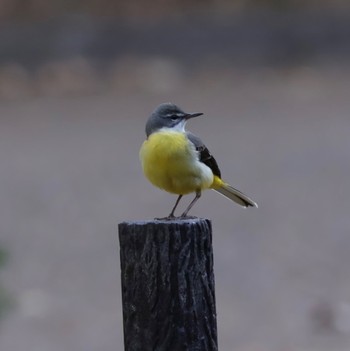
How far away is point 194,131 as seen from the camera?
16703mm

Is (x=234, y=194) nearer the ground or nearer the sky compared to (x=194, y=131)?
nearer the ground

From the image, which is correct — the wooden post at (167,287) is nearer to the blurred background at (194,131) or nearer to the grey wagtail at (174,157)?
the grey wagtail at (174,157)

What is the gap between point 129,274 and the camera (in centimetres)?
359

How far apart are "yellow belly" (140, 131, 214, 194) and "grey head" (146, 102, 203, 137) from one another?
53 mm

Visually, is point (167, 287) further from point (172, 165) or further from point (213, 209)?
point (213, 209)

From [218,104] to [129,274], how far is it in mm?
16393

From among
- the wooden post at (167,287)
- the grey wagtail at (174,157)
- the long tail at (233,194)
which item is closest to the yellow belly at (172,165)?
the grey wagtail at (174,157)

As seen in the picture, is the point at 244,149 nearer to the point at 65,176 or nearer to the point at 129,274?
the point at 65,176

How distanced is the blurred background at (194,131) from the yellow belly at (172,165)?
105 cm

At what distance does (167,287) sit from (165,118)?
1970mm

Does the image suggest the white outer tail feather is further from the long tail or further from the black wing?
the black wing

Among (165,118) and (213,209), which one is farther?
(213,209)

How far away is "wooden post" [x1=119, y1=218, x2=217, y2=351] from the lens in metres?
3.54

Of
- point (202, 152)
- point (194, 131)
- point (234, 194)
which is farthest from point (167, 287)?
point (194, 131)
